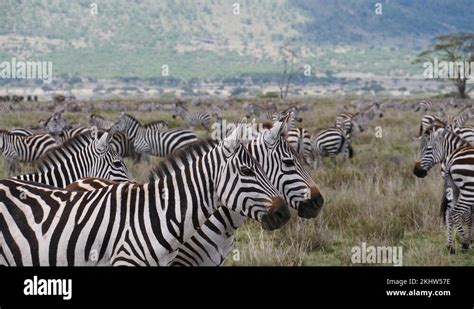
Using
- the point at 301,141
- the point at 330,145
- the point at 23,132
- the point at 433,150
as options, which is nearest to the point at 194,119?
the point at 23,132

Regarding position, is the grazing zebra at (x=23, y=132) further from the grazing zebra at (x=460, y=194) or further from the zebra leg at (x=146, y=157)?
the grazing zebra at (x=460, y=194)

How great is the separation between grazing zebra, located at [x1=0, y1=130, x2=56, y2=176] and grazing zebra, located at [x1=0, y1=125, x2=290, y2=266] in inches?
386

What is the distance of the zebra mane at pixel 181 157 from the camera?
214 inches

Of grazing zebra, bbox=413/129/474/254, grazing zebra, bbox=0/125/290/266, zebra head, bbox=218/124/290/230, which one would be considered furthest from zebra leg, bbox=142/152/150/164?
zebra head, bbox=218/124/290/230

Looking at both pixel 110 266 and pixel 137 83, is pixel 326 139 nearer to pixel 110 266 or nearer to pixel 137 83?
pixel 110 266

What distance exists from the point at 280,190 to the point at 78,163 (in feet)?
9.47

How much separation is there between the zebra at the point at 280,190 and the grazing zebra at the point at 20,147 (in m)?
A: 9.64

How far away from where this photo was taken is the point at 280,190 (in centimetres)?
587

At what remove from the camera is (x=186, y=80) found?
9256cm

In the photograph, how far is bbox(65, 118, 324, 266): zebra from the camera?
5.69m

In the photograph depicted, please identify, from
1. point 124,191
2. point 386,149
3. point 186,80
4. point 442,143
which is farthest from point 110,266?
point 186,80

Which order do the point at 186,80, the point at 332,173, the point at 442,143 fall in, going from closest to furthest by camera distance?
the point at 442,143, the point at 332,173, the point at 186,80

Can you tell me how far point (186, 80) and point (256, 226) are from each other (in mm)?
84046

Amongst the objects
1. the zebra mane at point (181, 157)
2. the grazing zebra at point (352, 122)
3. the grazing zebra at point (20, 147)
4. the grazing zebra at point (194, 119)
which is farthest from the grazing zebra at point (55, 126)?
the zebra mane at point (181, 157)
